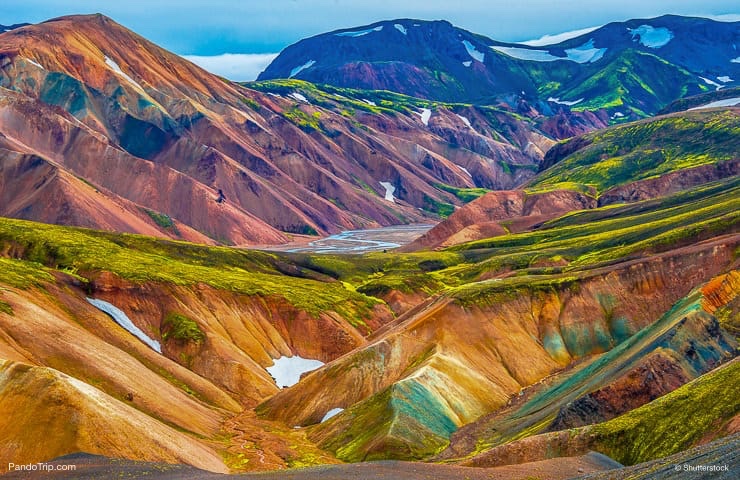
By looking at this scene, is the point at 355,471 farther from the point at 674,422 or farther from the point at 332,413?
the point at 332,413

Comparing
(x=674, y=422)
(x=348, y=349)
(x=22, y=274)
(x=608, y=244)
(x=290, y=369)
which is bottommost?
(x=290, y=369)

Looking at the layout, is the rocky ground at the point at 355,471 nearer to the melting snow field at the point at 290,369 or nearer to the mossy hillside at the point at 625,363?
the mossy hillside at the point at 625,363

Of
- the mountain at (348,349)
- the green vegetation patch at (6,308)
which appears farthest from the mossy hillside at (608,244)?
the green vegetation patch at (6,308)

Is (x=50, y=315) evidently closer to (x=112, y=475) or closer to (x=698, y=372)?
(x=112, y=475)

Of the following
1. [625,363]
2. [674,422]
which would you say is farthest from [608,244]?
[674,422]

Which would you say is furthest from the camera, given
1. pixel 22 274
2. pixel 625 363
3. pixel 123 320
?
pixel 123 320

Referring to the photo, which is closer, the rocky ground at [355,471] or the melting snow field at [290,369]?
the rocky ground at [355,471]
